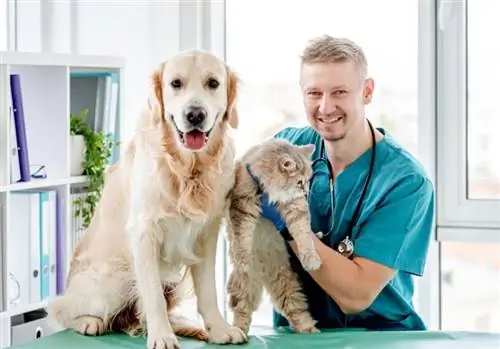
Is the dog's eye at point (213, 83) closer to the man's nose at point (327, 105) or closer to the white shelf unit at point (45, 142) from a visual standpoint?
the man's nose at point (327, 105)

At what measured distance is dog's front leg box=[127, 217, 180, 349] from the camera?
190 cm

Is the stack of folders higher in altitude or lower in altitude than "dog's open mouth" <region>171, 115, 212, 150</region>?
lower

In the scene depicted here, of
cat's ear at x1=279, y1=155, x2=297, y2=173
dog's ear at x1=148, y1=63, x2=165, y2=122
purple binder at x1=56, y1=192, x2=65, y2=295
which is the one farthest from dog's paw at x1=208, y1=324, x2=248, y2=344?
purple binder at x1=56, y1=192, x2=65, y2=295

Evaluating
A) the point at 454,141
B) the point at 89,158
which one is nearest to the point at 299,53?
the point at 454,141

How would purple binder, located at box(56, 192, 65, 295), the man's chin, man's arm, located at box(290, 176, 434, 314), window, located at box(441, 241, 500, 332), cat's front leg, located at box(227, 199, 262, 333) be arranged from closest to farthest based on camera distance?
cat's front leg, located at box(227, 199, 262, 333), man's arm, located at box(290, 176, 434, 314), the man's chin, purple binder, located at box(56, 192, 65, 295), window, located at box(441, 241, 500, 332)

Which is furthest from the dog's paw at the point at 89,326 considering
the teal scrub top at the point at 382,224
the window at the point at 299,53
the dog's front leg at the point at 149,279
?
Answer: the window at the point at 299,53

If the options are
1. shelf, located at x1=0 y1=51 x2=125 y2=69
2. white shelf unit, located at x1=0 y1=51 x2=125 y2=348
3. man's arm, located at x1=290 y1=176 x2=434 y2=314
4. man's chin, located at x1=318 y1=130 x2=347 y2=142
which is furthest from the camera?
white shelf unit, located at x1=0 y1=51 x2=125 y2=348

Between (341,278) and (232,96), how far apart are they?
49 cm

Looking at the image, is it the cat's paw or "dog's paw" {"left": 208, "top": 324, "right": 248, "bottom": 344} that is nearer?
"dog's paw" {"left": 208, "top": 324, "right": 248, "bottom": 344}

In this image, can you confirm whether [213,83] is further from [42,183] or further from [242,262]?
[42,183]

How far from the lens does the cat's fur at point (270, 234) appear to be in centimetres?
191

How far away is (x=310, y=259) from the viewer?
1.92 metres

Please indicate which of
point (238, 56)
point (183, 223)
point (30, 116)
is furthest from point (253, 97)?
point (183, 223)

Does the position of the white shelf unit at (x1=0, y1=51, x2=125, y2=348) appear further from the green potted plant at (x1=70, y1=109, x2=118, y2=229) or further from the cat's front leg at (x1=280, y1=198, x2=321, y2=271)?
the cat's front leg at (x1=280, y1=198, x2=321, y2=271)
